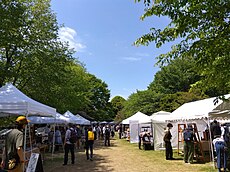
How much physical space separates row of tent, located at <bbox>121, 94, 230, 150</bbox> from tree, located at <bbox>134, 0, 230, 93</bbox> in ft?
3.98

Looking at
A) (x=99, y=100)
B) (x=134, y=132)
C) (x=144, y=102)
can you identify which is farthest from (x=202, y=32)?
(x=99, y=100)

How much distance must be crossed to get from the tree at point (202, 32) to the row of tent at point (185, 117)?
1213mm

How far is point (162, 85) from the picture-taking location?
46812 millimetres

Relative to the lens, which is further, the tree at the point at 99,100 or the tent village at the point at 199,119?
the tree at the point at 99,100

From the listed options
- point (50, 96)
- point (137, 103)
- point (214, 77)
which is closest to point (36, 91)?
point (50, 96)

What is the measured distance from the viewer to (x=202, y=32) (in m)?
6.66

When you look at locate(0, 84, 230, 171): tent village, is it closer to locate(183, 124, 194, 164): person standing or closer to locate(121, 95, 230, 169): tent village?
locate(121, 95, 230, 169): tent village

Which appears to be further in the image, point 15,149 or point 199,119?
point 199,119

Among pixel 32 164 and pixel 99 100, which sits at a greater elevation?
pixel 99 100

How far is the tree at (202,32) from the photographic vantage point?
567cm

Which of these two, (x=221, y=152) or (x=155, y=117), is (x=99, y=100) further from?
(x=221, y=152)

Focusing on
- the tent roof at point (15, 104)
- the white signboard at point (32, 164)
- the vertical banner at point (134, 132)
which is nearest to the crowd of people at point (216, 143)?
the white signboard at point (32, 164)

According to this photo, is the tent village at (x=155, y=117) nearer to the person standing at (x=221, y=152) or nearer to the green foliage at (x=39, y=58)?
the person standing at (x=221, y=152)

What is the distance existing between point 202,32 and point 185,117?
23.5 ft
